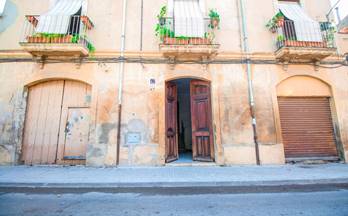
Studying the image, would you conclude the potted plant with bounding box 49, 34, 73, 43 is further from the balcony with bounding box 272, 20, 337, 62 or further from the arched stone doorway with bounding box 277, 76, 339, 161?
the arched stone doorway with bounding box 277, 76, 339, 161

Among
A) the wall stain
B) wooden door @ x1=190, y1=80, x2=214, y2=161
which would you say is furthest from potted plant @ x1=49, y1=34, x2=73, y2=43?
wooden door @ x1=190, y1=80, x2=214, y2=161

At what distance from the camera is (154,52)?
7.29 metres

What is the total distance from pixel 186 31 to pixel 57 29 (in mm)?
Answer: 5163

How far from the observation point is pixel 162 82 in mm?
7133

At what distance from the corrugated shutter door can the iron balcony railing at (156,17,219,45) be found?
4233mm

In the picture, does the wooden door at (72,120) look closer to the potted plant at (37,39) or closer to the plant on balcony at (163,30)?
the potted plant at (37,39)

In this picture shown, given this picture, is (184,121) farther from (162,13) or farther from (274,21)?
(274,21)

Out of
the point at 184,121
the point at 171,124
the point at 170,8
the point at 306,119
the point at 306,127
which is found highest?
the point at 170,8

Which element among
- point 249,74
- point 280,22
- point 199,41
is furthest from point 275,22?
point 199,41

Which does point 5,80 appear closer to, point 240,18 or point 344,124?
point 240,18

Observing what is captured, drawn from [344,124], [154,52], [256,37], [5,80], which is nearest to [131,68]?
[154,52]

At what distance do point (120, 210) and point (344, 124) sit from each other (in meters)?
9.33

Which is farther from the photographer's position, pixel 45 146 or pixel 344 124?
pixel 344 124

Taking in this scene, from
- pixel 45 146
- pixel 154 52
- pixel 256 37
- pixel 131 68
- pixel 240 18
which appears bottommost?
pixel 45 146
